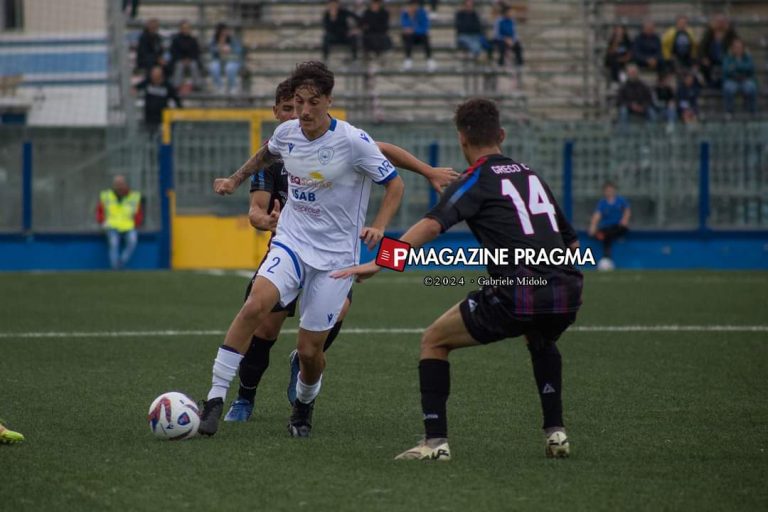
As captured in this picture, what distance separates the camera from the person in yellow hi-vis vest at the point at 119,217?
20.1 metres

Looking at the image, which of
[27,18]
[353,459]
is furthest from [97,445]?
[27,18]

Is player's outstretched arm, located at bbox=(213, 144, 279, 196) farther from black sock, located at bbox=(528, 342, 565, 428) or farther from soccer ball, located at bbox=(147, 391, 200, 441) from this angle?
black sock, located at bbox=(528, 342, 565, 428)

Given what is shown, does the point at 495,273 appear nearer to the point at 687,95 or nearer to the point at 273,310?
the point at 273,310

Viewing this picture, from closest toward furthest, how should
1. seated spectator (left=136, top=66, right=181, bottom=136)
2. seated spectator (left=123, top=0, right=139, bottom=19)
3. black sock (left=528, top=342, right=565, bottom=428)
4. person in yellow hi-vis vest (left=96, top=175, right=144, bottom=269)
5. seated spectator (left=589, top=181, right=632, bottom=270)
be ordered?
black sock (left=528, top=342, right=565, bottom=428), person in yellow hi-vis vest (left=96, top=175, right=144, bottom=269), seated spectator (left=589, top=181, right=632, bottom=270), seated spectator (left=136, top=66, right=181, bottom=136), seated spectator (left=123, top=0, right=139, bottom=19)

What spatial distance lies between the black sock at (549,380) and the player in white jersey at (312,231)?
1187mm

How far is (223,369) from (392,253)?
1.61m

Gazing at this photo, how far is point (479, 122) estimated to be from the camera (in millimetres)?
5945

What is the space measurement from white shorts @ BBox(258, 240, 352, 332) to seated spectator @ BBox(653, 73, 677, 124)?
17422 millimetres

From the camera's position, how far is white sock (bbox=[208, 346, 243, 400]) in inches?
262

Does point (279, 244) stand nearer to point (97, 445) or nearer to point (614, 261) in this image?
point (97, 445)

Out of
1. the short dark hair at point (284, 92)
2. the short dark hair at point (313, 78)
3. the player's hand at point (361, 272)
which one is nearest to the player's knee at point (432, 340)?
the player's hand at point (361, 272)

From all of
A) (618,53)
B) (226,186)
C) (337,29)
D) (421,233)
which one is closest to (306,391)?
(226,186)

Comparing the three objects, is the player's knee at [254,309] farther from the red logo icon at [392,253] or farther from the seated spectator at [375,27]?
the seated spectator at [375,27]

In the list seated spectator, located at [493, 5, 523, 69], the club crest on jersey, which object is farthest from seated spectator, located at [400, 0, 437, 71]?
the club crest on jersey
